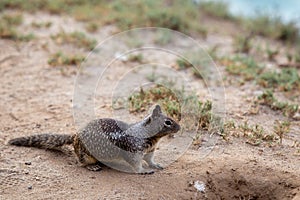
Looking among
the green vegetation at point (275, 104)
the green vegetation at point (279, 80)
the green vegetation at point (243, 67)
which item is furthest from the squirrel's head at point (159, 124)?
the green vegetation at point (243, 67)

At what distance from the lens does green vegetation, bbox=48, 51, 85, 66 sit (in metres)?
8.12

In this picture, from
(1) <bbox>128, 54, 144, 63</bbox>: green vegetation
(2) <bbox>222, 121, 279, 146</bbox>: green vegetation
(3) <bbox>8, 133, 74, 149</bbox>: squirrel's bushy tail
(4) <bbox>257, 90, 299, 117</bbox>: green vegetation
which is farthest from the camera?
(1) <bbox>128, 54, 144, 63</bbox>: green vegetation

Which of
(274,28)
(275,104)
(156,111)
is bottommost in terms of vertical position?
(156,111)

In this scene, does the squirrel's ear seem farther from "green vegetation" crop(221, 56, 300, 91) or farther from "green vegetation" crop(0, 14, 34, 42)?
"green vegetation" crop(0, 14, 34, 42)

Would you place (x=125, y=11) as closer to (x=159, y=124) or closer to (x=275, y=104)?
(x=275, y=104)

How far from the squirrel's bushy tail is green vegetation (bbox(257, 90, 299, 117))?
2708mm

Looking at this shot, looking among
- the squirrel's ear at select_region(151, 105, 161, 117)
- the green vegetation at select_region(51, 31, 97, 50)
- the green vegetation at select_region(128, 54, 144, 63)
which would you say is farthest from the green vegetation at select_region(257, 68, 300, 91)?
the squirrel's ear at select_region(151, 105, 161, 117)

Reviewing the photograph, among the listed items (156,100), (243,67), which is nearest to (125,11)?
(243,67)

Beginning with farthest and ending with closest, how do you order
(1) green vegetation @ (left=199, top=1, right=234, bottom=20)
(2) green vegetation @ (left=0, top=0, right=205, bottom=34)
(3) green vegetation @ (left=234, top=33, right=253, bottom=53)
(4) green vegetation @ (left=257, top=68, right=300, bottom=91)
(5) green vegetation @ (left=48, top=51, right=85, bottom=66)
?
(1) green vegetation @ (left=199, top=1, right=234, bottom=20)
(2) green vegetation @ (left=0, top=0, right=205, bottom=34)
(3) green vegetation @ (left=234, top=33, right=253, bottom=53)
(5) green vegetation @ (left=48, top=51, right=85, bottom=66)
(4) green vegetation @ (left=257, top=68, right=300, bottom=91)

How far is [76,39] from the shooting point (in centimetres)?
898

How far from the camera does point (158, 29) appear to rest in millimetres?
9594

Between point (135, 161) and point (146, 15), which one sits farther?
point (146, 15)

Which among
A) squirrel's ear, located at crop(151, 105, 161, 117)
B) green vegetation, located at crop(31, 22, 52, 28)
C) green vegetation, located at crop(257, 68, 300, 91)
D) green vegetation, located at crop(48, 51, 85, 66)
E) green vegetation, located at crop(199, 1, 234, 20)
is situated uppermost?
green vegetation, located at crop(199, 1, 234, 20)

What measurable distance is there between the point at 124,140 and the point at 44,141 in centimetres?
95
